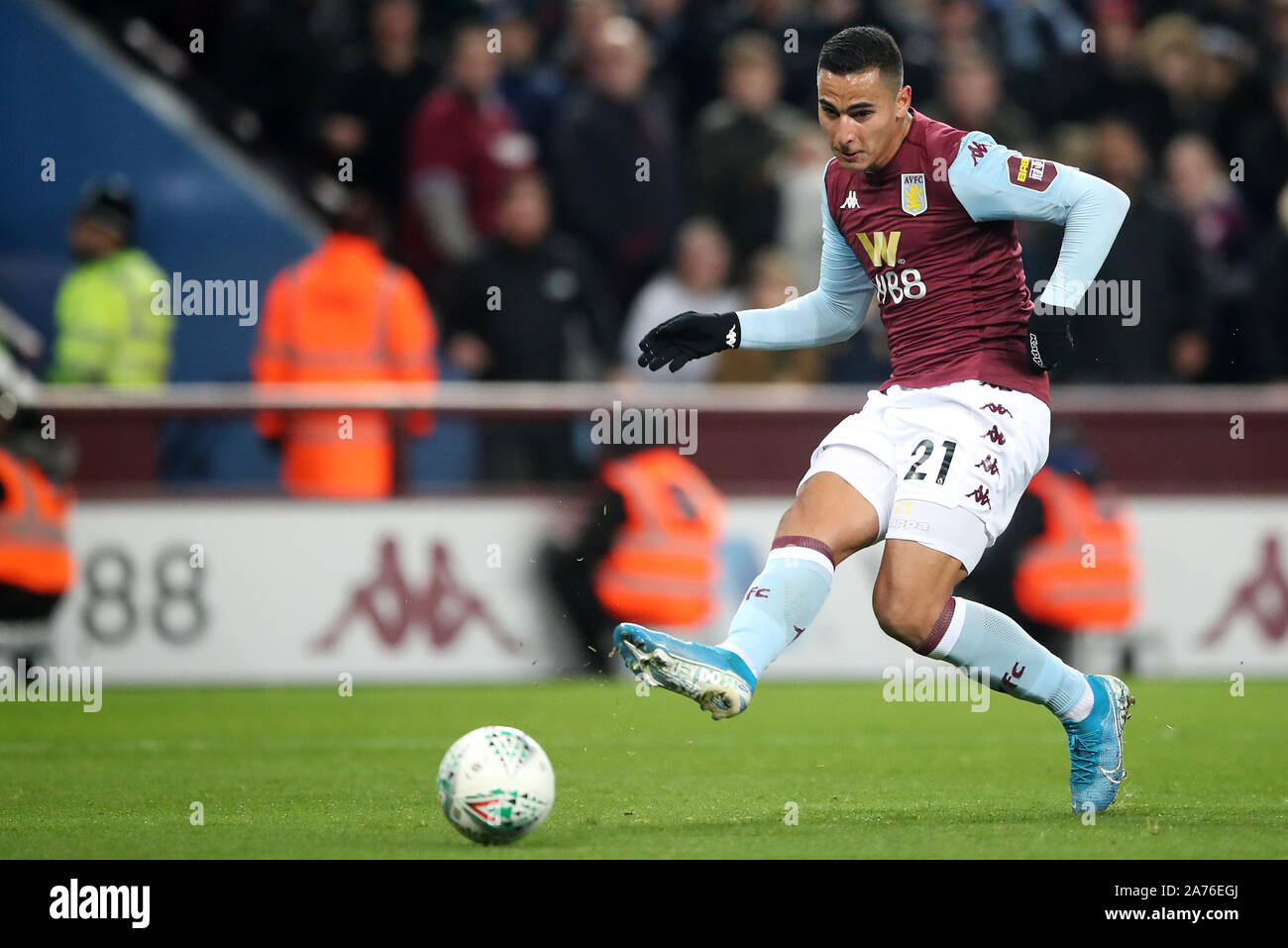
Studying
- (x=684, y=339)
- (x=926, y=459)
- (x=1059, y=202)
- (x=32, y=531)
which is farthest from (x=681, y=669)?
(x=32, y=531)

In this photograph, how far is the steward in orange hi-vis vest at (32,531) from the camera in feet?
35.5

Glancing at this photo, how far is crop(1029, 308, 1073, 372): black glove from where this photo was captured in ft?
19.4

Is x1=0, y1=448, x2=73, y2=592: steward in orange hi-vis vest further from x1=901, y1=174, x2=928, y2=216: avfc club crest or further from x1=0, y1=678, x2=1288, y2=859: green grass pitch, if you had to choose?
x1=901, y1=174, x2=928, y2=216: avfc club crest

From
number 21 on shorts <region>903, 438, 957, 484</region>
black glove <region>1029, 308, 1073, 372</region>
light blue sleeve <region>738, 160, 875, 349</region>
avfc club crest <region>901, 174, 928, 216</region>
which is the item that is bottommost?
number 21 on shorts <region>903, 438, 957, 484</region>

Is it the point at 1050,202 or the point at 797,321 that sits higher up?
the point at 1050,202

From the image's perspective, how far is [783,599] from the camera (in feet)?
19.6

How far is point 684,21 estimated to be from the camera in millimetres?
14055

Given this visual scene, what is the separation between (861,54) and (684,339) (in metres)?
1.04

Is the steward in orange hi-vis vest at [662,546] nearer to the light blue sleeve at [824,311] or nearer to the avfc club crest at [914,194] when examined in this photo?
the light blue sleeve at [824,311]

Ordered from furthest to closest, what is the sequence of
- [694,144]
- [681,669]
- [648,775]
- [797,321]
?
[694,144] → [648,775] → [797,321] → [681,669]

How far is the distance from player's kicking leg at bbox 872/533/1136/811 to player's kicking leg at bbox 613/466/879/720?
17cm

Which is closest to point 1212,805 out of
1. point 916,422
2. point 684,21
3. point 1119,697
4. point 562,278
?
point 1119,697

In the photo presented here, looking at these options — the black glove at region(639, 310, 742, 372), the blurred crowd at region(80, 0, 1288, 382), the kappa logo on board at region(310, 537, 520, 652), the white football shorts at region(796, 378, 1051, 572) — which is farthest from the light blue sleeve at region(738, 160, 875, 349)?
the blurred crowd at region(80, 0, 1288, 382)

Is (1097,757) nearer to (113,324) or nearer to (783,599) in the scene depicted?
(783,599)
